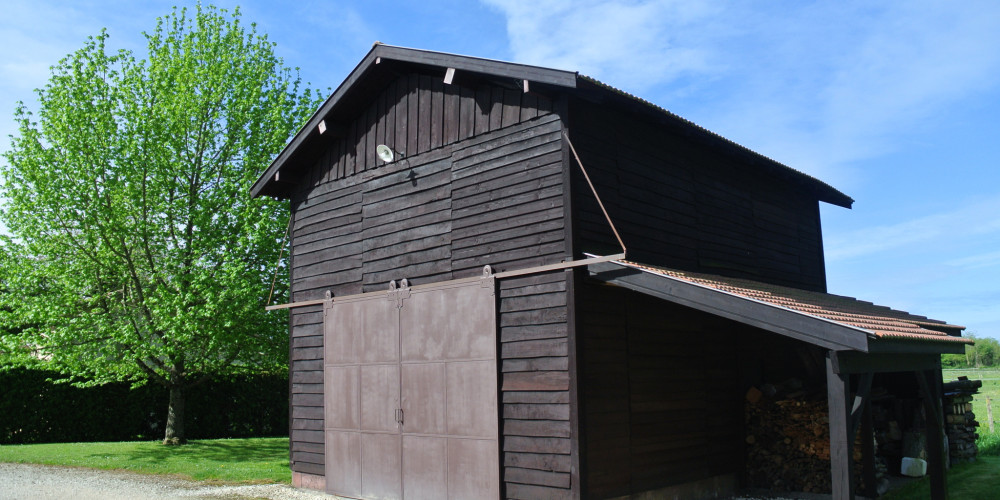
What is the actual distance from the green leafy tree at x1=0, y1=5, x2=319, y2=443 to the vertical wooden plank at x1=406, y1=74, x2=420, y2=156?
753cm

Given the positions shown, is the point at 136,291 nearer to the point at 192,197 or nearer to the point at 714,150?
the point at 192,197

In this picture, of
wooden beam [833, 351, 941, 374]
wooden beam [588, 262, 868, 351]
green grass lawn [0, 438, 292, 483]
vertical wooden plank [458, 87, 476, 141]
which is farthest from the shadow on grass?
wooden beam [833, 351, 941, 374]

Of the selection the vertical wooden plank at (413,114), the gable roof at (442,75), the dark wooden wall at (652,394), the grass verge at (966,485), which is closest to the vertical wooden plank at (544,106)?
the gable roof at (442,75)

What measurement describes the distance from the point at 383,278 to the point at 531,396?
3211 mm

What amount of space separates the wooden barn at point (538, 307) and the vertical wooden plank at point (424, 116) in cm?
3

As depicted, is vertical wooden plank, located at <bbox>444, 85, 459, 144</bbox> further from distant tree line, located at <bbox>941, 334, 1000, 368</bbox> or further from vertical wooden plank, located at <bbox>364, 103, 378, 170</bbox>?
distant tree line, located at <bbox>941, 334, 1000, 368</bbox>

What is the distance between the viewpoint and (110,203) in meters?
17.0

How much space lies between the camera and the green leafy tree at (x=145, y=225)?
16.6m

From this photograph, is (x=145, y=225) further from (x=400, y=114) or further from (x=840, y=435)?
(x=840, y=435)

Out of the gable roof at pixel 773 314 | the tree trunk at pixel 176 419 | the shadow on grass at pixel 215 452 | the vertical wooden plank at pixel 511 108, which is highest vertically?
the vertical wooden plank at pixel 511 108

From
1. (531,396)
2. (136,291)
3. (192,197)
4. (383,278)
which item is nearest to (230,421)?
(136,291)

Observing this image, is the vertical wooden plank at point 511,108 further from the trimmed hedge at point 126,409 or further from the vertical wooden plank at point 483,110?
the trimmed hedge at point 126,409

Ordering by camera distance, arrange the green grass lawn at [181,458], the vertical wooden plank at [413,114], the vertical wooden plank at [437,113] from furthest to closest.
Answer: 1. the green grass lawn at [181,458]
2. the vertical wooden plank at [413,114]
3. the vertical wooden plank at [437,113]

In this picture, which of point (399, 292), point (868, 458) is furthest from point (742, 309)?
point (399, 292)
